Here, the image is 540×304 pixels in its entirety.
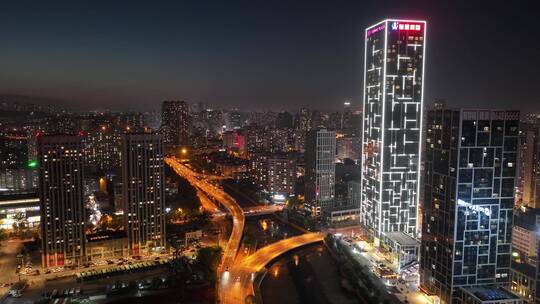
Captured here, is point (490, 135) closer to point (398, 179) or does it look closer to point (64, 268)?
point (398, 179)

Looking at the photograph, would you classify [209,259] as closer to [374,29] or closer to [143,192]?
[143,192]

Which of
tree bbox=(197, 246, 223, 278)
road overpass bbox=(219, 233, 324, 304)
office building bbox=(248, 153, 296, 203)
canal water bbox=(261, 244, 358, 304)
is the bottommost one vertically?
canal water bbox=(261, 244, 358, 304)

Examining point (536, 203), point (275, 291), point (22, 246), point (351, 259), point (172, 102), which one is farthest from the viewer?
point (172, 102)

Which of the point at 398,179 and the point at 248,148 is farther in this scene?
the point at 248,148

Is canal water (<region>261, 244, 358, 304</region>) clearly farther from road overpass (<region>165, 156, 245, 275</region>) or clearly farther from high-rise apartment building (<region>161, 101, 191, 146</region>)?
high-rise apartment building (<region>161, 101, 191, 146</region>)

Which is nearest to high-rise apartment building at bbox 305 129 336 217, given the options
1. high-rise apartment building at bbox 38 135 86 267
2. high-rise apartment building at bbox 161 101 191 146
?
high-rise apartment building at bbox 38 135 86 267

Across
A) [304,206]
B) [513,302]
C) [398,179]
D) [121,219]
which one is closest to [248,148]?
[304,206]

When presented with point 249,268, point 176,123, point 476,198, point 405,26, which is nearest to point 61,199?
point 249,268

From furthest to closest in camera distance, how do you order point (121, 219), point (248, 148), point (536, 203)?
1. point (248, 148)
2. point (536, 203)
3. point (121, 219)

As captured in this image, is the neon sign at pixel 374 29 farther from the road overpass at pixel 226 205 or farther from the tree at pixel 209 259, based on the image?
the tree at pixel 209 259
